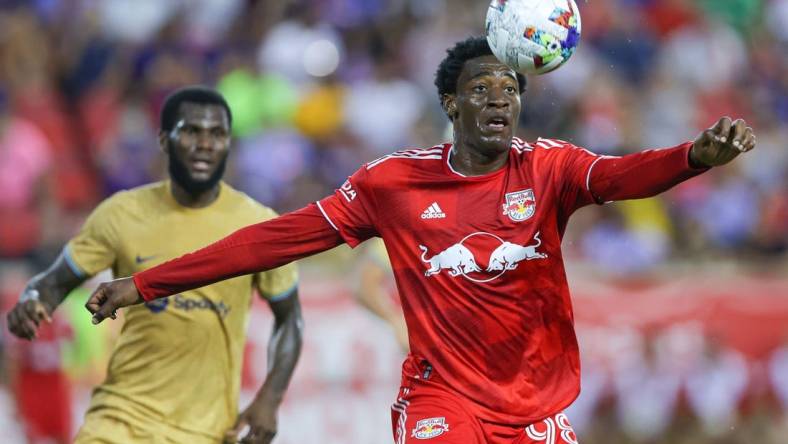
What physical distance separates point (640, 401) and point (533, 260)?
22.2ft

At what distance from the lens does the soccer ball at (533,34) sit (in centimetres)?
625

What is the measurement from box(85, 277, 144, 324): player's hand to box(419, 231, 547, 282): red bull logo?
1439 millimetres

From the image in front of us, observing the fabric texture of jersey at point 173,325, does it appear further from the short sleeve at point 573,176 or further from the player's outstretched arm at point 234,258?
the short sleeve at point 573,176

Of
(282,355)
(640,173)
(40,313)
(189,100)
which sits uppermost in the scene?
(189,100)

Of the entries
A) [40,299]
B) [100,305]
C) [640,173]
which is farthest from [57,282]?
[640,173]

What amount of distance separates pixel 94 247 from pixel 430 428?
2415 mm

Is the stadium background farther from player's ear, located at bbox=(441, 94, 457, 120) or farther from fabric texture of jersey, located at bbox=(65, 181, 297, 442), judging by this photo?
player's ear, located at bbox=(441, 94, 457, 120)

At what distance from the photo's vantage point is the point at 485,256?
6.29m

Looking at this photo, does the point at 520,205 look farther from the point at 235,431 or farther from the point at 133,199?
the point at 133,199

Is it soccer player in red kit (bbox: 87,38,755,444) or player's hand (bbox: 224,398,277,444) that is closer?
soccer player in red kit (bbox: 87,38,755,444)

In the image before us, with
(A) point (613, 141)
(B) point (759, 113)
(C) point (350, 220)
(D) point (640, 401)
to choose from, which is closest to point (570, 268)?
(D) point (640, 401)

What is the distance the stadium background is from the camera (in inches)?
464

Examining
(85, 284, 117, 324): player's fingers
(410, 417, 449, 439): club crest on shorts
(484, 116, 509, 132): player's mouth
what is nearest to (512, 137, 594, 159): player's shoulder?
(484, 116, 509, 132): player's mouth

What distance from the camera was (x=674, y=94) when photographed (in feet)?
51.9
